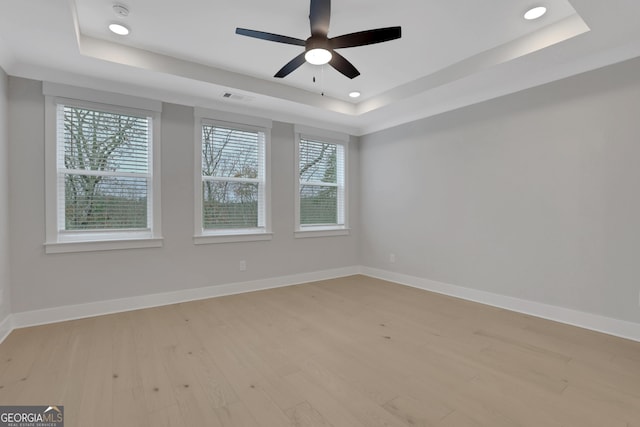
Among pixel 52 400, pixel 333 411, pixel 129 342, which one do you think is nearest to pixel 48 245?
pixel 129 342

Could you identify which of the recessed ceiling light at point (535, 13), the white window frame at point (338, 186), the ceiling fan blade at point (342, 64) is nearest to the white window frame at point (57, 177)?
the white window frame at point (338, 186)

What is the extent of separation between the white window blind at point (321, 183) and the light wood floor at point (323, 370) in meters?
1.97

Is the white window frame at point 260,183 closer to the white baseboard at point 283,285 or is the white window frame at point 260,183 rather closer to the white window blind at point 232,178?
the white window blind at point 232,178

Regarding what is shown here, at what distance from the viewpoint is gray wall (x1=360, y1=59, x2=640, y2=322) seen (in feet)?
9.04

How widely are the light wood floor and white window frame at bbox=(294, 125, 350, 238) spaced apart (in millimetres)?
1695

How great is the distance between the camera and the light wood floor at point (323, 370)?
1700 millimetres

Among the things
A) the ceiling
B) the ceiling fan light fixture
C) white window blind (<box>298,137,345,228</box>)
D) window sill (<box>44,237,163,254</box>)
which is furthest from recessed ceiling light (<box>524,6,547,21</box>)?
window sill (<box>44,237,163,254</box>)

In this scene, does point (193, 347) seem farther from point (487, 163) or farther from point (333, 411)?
point (487, 163)

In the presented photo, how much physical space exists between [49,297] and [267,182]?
2709 millimetres

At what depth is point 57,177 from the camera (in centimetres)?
311

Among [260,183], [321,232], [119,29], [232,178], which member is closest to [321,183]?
[321,232]

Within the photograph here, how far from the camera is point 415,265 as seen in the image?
451 centimetres

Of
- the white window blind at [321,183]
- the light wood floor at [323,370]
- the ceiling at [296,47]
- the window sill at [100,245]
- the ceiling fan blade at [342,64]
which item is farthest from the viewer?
the white window blind at [321,183]

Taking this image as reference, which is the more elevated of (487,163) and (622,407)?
(487,163)
